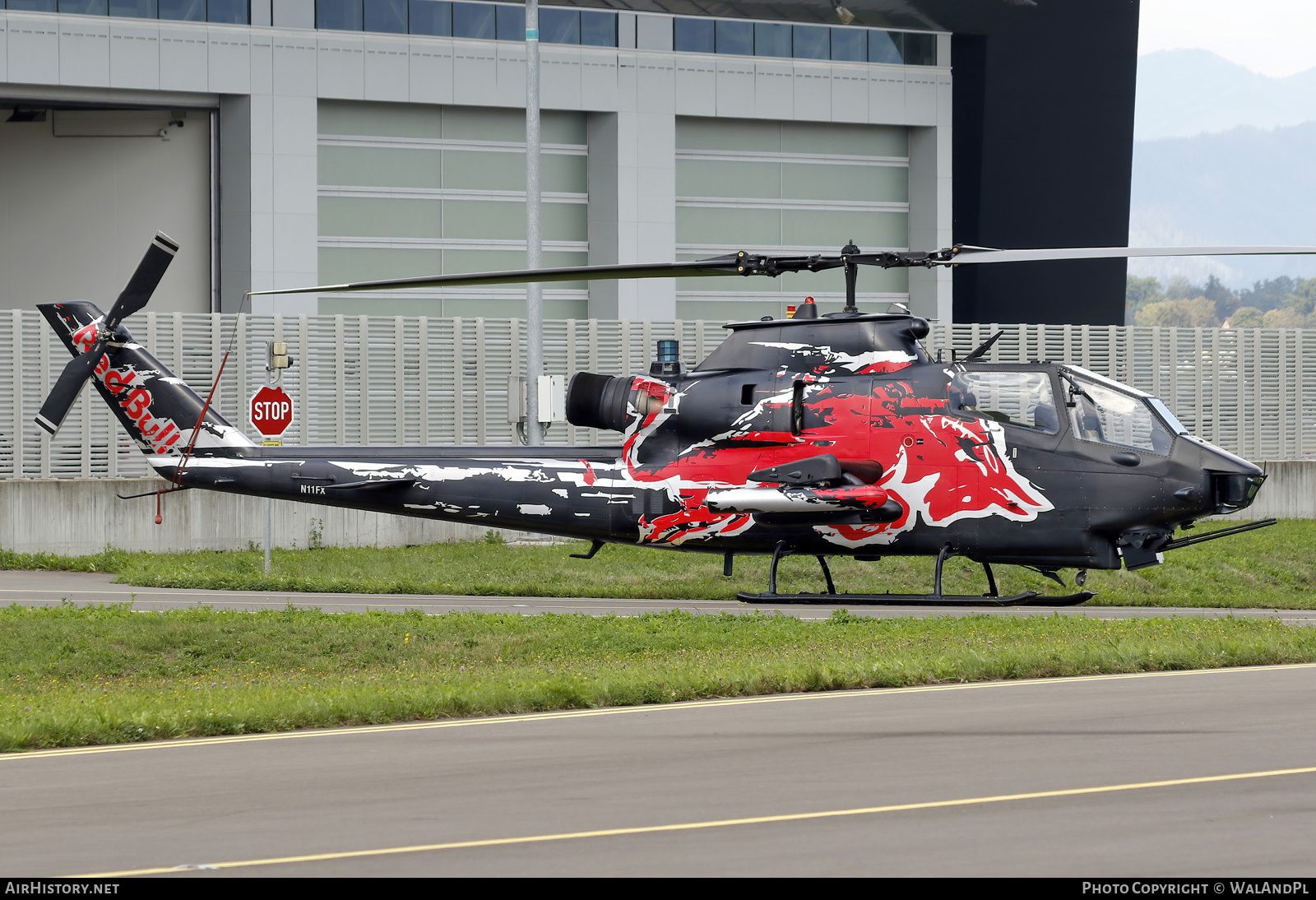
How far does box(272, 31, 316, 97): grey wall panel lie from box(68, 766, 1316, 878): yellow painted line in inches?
1361

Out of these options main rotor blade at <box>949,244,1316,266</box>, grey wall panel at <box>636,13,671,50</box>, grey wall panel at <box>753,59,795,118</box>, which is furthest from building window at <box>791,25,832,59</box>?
main rotor blade at <box>949,244,1316,266</box>

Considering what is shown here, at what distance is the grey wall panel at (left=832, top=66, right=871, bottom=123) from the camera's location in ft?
144

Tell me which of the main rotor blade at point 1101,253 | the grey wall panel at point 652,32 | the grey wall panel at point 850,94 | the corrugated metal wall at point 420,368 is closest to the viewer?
the main rotor blade at point 1101,253

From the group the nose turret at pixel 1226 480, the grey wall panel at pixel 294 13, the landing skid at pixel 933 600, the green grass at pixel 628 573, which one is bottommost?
the green grass at pixel 628 573

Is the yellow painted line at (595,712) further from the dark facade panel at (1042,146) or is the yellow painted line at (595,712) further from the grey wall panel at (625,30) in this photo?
the dark facade panel at (1042,146)

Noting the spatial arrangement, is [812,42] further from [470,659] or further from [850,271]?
[470,659]

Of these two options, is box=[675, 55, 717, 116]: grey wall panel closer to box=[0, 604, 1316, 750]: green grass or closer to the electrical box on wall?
the electrical box on wall

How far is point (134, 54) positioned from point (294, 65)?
13.5 ft

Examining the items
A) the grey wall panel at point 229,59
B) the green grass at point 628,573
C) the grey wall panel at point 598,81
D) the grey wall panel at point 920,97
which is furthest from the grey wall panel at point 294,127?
the grey wall panel at point 920,97

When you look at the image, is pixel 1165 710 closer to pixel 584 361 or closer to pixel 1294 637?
pixel 1294 637

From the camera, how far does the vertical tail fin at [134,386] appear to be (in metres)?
19.1

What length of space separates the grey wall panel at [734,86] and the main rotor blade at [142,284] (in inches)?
1050

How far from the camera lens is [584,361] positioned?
31.9 meters

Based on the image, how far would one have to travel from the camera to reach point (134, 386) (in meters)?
19.3
